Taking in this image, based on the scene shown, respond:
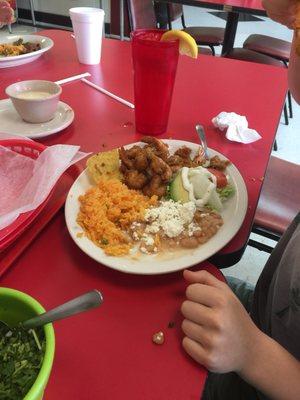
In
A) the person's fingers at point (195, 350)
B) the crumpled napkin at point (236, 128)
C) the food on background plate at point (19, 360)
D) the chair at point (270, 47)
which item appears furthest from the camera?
the chair at point (270, 47)

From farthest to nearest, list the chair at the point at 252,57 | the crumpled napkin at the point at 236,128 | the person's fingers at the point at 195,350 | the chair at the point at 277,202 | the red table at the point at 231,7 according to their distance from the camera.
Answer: the chair at the point at 252,57, the red table at the point at 231,7, the chair at the point at 277,202, the crumpled napkin at the point at 236,128, the person's fingers at the point at 195,350

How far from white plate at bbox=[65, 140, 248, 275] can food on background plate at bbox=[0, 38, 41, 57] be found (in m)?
0.99

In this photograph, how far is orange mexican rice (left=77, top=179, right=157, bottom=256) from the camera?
2.20 feet

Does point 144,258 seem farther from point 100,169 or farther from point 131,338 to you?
point 100,169

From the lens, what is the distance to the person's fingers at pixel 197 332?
0.52 metres

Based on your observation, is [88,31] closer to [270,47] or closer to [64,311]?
[64,311]

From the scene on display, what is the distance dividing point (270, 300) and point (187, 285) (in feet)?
0.80

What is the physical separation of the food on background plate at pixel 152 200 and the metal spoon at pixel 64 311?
0.18 meters

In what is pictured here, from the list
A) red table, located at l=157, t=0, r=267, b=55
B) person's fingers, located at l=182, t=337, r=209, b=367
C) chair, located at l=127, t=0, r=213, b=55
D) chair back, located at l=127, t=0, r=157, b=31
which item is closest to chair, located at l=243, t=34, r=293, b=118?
red table, located at l=157, t=0, r=267, b=55

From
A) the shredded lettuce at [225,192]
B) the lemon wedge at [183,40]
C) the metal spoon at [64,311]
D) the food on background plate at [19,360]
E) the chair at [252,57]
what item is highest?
the lemon wedge at [183,40]

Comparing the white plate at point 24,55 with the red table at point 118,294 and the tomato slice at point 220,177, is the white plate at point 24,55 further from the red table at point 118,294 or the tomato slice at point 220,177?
the tomato slice at point 220,177

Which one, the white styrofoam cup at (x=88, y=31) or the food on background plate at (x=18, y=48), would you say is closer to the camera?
the white styrofoam cup at (x=88, y=31)

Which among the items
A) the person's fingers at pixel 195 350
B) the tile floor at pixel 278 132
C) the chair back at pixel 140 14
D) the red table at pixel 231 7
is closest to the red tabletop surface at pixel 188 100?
the person's fingers at pixel 195 350

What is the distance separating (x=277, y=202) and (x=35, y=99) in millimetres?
867
